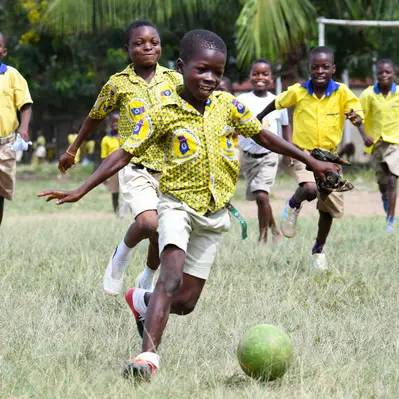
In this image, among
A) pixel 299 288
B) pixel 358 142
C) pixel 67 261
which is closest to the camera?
pixel 299 288

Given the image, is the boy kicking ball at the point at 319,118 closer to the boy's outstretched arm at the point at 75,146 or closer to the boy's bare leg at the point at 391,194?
the boy's outstretched arm at the point at 75,146

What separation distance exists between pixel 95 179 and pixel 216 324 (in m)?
1.21

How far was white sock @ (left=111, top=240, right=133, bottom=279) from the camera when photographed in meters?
6.06

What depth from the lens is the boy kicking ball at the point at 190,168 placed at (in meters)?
4.42

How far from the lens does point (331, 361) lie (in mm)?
4445

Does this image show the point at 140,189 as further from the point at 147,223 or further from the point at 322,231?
the point at 322,231

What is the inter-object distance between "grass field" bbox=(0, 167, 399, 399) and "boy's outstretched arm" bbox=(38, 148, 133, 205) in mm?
749

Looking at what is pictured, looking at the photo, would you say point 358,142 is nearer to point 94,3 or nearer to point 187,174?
point 94,3

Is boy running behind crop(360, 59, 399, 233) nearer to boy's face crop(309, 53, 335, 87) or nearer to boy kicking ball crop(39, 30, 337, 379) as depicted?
boy's face crop(309, 53, 335, 87)

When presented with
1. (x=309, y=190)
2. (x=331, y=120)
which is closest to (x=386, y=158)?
(x=331, y=120)

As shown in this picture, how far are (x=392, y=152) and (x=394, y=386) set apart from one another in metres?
7.00

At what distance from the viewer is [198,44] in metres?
4.49

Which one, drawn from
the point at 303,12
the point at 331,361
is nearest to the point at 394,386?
the point at 331,361

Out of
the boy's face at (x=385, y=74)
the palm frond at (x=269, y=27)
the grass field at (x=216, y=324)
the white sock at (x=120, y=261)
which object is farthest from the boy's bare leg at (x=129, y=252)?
the palm frond at (x=269, y=27)
